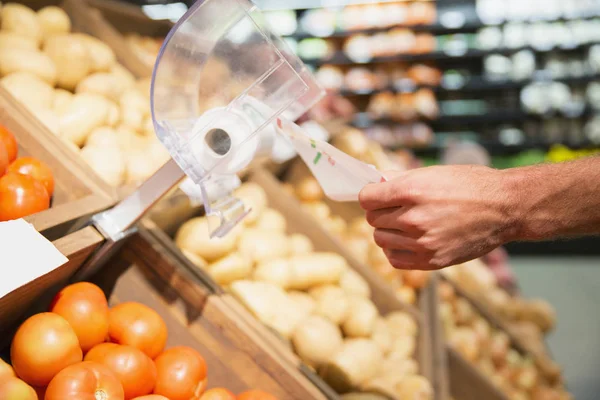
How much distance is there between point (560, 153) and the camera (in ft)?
24.8

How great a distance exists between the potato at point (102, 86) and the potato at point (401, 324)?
1.31 meters

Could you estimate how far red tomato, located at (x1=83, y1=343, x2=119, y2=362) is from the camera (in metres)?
1.04

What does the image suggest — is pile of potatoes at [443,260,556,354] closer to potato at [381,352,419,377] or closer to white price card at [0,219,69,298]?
potato at [381,352,419,377]

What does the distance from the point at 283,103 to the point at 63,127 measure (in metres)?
0.81

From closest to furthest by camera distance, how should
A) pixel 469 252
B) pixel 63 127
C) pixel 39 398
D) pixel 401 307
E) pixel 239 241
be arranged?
pixel 39 398 < pixel 469 252 < pixel 63 127 < pixel 239 241 < pixel 401 307

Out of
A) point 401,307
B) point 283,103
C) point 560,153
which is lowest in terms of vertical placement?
point 560,153

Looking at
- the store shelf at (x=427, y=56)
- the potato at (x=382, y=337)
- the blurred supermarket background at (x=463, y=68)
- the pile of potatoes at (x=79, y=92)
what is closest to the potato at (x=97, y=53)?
the pile of potatoes at (x=79, y=92)

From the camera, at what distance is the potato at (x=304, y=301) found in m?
1.87

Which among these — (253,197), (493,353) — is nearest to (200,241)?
(253,197)

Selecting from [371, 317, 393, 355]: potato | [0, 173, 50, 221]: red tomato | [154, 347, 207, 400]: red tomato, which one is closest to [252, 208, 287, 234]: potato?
[371, 317, 393, 355]: potato

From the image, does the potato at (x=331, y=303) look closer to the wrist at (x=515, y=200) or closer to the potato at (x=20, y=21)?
the wrist at (x=515, y=200)

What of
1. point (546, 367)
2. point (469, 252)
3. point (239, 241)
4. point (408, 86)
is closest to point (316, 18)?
point (408, 86)

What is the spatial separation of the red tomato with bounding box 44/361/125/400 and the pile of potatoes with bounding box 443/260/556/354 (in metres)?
2.52

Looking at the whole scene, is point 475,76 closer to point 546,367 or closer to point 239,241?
point 546,367
